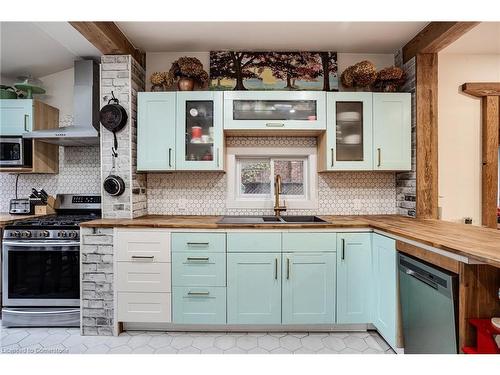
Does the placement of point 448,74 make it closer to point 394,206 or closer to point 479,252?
point 394,206

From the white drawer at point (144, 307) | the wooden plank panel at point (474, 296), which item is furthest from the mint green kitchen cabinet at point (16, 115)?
the wooden plank panel at point (474, 296)

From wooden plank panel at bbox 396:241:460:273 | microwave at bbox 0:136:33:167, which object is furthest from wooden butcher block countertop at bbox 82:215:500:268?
microwave at bbox 0:136:33:167

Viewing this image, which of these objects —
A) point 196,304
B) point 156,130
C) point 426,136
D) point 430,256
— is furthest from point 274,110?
point 196,304

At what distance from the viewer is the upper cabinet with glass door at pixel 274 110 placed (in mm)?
2473

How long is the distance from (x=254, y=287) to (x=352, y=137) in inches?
64.0

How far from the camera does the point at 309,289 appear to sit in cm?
218

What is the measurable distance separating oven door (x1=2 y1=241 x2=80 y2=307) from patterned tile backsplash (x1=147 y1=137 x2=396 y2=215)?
839 millimetres

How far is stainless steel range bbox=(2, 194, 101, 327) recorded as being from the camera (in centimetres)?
A: 228

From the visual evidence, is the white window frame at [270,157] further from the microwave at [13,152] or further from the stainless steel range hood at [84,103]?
the microwave at [13,152]

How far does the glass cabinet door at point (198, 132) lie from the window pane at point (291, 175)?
28.3 inches

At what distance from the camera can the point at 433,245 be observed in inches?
58.1

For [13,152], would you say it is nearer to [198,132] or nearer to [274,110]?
[198,132]

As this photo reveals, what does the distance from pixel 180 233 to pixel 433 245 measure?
1.73 m
